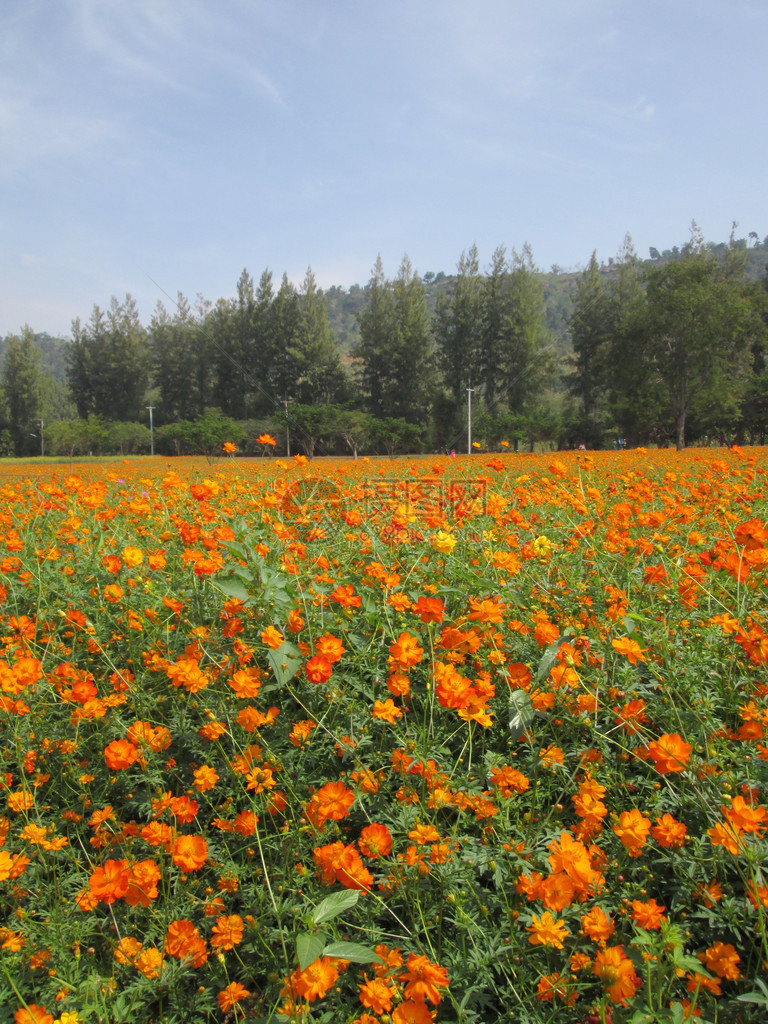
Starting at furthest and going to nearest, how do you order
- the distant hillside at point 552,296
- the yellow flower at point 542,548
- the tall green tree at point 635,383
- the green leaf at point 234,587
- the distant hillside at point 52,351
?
1. the distant hillside at point 52,351
2. the distant hillside at point 552,296
3. the tall green tree at point 635,383
4. the yellow flower at point 542,548
5. the green leaf at point 234,587

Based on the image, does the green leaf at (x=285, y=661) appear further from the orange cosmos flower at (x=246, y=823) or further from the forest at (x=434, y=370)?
the forest at (x=434, y=370)

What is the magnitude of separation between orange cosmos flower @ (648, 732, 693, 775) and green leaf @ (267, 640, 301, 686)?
0.81 m

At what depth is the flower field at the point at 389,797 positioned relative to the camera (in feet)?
3.13

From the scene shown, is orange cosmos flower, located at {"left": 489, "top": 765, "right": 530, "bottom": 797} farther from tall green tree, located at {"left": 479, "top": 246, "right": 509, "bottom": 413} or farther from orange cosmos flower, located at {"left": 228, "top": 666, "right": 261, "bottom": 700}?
tall green tree, located at {"left": 479, "top": 246, "right": 509, "bottom": 413}

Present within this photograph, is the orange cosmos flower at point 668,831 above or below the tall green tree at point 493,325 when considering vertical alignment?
below

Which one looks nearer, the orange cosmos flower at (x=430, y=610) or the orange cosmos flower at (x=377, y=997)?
the orange cosmos flower at (x=377, y=997)

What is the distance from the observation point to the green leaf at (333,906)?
0.86 metres

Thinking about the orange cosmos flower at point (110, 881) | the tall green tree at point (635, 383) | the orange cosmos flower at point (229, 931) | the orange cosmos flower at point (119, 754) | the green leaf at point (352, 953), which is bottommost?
the orange cosmos flower at point (229, 931)

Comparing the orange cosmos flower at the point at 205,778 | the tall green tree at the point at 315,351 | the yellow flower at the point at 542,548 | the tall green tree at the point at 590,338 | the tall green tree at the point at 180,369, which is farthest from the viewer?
the tall green tree at the point at 180,369

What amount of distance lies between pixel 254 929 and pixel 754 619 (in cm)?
150

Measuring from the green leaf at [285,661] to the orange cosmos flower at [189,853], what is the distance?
1.23ft

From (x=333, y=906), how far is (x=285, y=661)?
1.95ft

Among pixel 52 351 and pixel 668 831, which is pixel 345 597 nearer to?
pixel 668 831

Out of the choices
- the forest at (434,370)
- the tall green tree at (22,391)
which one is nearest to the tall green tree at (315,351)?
the forest at (434,370)
